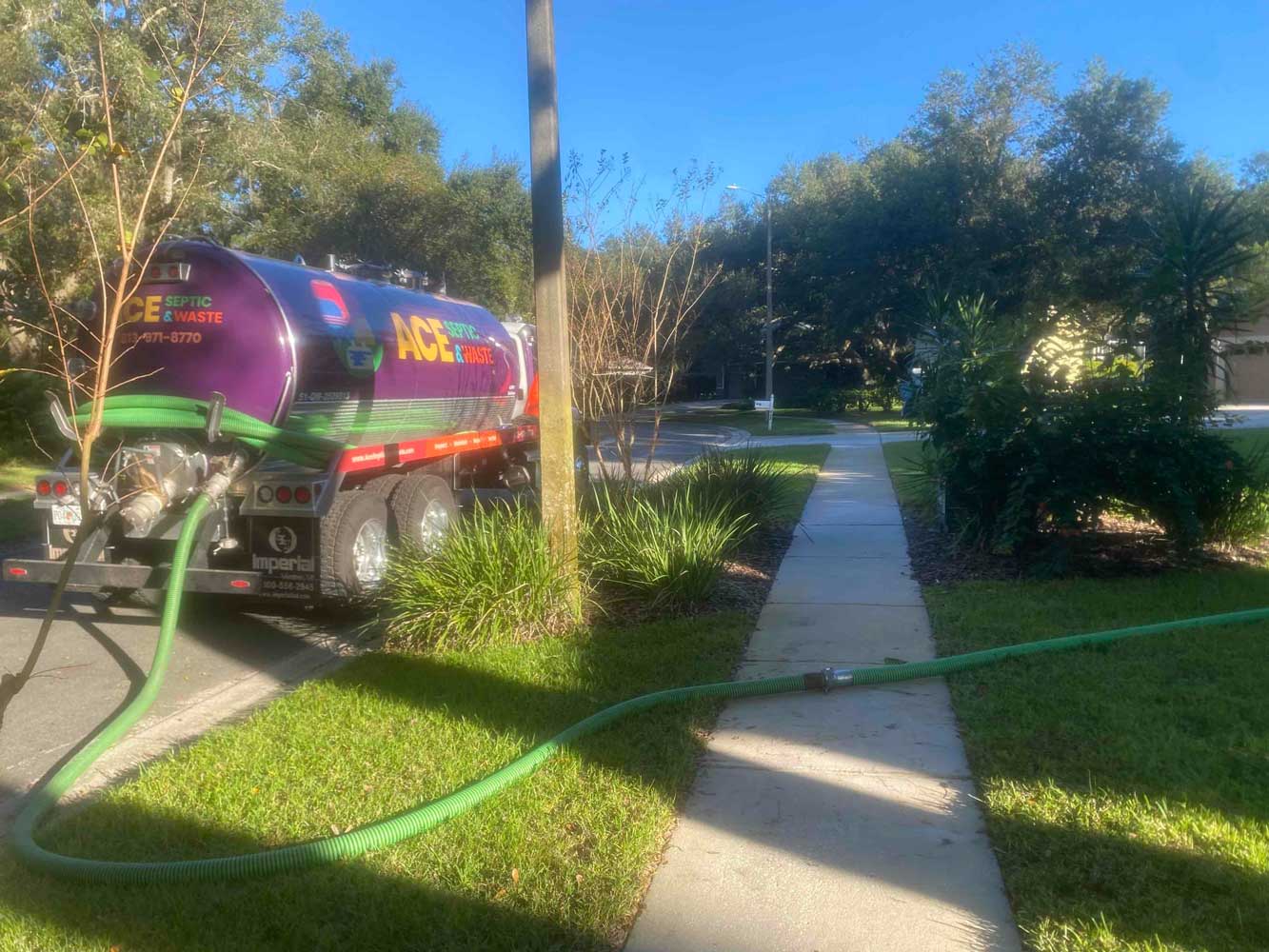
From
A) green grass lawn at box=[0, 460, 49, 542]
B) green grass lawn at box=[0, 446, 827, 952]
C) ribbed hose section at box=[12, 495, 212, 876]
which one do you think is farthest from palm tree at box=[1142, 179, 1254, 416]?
green grass lawn at box=[0, 460, 49, 542]

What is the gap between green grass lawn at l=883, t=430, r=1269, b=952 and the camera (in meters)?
3.40

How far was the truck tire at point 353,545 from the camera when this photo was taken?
7426mm

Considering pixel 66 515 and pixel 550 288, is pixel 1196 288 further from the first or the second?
pixel 66 515

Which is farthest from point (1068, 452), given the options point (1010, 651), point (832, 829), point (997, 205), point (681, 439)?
point (997, 205)

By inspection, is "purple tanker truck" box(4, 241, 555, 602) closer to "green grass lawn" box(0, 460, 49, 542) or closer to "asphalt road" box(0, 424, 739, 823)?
"asphalt road" box(0, 424, 739, 823)

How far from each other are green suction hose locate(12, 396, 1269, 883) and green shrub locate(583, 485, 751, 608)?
1.75 meters

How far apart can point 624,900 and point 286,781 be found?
1861 mm

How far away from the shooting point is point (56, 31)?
56.5 feet

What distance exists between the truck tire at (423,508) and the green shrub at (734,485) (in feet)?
6.51

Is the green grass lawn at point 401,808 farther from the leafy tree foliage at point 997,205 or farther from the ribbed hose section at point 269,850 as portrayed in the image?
the leafy tree foliage at point 997,205

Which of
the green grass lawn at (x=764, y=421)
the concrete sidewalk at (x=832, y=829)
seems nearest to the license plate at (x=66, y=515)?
the concrete sidewalk at (x=832, y=829)

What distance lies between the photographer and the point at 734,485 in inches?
410

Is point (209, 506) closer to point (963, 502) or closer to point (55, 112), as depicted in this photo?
point (963, 502)

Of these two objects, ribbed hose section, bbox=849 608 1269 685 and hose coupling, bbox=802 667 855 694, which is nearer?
hose coupling, bbox=802 667 855 694
